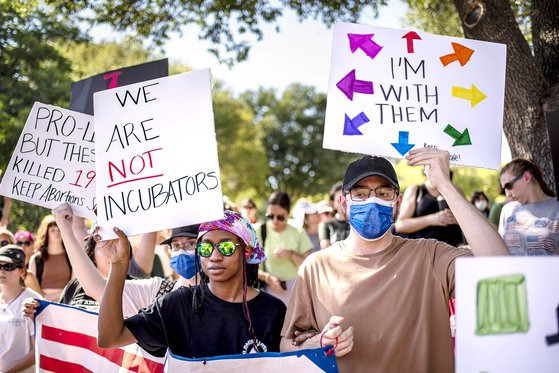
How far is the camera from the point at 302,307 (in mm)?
3289

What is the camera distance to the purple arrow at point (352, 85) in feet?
12.4

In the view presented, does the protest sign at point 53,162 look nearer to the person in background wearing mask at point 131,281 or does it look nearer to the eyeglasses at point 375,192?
the person in background wearing mask at point 131,281

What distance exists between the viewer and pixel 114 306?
335 cm

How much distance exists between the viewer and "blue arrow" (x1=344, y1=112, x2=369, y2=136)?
147 inches

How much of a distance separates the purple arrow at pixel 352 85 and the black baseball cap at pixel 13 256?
314 cm

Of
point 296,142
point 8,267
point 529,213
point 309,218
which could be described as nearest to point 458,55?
point 529,213

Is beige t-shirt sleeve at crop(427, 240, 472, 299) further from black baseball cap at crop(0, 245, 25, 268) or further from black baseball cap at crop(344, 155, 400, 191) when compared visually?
black baseball cap at crop(0, 245, 25, 268)

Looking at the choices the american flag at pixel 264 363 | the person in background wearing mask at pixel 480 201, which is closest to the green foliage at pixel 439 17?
the person in background wearing mask at pixel 480 201

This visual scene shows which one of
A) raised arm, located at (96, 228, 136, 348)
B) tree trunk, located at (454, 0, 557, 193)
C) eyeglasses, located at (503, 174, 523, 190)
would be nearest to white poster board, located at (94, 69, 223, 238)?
raised arm, located at (96, 228, 136, 348)

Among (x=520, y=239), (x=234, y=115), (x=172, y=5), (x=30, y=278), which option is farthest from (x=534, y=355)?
(x=234, y=115)

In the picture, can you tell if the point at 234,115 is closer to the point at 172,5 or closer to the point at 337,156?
the point at 337,156

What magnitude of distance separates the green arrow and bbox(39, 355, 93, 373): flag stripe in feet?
8.47

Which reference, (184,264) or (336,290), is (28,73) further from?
(336,290)

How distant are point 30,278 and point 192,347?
3.64 metres
